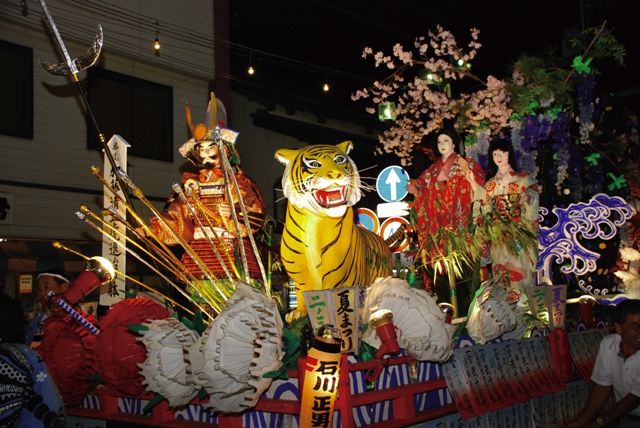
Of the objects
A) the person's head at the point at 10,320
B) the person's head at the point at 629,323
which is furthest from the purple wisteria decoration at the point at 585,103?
the person's head at the point at 10,320

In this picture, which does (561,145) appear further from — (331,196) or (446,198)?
(331,196)

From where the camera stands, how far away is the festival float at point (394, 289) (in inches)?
130

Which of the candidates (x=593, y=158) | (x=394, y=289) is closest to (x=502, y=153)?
(x=593, y=158)

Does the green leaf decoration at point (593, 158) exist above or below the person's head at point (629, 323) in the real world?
above

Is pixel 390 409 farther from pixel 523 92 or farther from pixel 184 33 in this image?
pixel 184 33

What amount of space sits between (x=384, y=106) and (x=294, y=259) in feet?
23.1

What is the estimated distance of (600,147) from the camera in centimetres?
873

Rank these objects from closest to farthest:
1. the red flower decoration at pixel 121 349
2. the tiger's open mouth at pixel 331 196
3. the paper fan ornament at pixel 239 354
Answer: the paper fan ornament at pixel 239 354 → the red flower decoration at pixel 121 349 → the tiger's open mouth at pixel 331 196

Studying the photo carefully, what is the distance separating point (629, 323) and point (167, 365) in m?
2.83

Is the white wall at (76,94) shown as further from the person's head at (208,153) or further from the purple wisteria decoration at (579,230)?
the purple wisteria decoration at (579,230)

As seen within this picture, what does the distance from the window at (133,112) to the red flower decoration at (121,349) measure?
22.4 feet

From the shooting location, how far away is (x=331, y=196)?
474 cm

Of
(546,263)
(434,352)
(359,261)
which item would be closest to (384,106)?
(546,263)


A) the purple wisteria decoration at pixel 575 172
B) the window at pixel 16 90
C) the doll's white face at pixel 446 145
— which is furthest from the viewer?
the window at pixel 16 90
